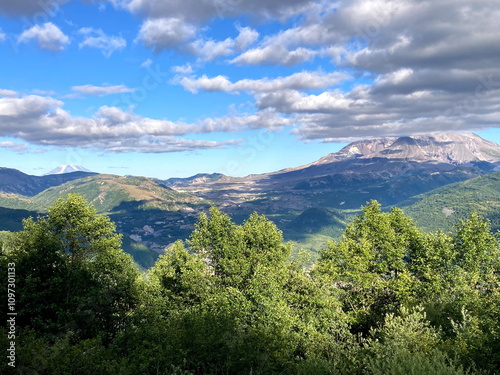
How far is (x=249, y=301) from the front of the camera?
147ft

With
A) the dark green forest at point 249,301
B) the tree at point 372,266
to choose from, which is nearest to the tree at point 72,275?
the dark green forest at point 249,301

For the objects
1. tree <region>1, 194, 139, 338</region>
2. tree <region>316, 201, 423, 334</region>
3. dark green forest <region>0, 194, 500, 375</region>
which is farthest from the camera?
tree <region>316, 201, 423, 334</region>

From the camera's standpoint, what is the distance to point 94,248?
54.1m

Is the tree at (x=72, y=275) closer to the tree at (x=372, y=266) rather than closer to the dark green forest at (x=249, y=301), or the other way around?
the dark green forest at (x=249, y=301)

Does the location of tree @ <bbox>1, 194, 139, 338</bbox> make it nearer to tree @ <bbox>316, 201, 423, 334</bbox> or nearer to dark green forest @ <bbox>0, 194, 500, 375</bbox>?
dark green forest @ <bbox>0, 194, 500, 375</bbox>

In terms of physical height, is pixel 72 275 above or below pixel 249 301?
above

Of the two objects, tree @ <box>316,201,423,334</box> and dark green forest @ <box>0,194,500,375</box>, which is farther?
tree @ <box>316,201,423,334</box>

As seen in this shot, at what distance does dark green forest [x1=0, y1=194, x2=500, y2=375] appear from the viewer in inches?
1318

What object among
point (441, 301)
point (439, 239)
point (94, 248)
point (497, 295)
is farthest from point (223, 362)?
point (439, 239)

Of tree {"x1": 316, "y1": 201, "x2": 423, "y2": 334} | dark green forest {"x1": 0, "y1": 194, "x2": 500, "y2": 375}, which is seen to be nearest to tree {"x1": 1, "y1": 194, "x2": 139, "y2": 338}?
dark green forest {"x1": 0, "y1": 194, "x2": 500, "y2": 375}

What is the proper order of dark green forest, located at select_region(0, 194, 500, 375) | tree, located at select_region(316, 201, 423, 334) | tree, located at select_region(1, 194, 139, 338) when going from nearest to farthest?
1. dark green forest, located at select_region(0, 194, 500, 375)
2. tree, located at select_region(1, 194, 139, 338)
3. tree, located at select_region(316, 201, 423, 334)

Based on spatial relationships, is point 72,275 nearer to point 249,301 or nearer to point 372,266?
point 249,301

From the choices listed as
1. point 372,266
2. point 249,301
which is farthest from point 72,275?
point 372,266

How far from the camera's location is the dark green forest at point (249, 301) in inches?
1318
